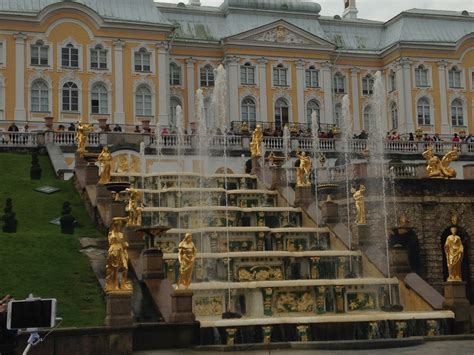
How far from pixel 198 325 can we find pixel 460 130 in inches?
2266

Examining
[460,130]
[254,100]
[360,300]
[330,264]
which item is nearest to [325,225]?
[330,264]

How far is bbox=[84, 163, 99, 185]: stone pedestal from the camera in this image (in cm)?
3325

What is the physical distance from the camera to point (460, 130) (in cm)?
7388

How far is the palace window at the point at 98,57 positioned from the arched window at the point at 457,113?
3122 centimetres

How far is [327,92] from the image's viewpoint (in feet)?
238

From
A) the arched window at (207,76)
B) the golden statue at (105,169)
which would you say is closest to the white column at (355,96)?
the arched window at (207,76)

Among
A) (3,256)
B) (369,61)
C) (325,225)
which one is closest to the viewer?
(3,256)

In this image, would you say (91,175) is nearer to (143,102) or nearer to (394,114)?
(143,102)

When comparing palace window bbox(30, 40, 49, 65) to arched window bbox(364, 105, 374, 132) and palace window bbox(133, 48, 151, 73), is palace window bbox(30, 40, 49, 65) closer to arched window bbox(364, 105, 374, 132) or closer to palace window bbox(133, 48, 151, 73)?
palace window bbox(133, 48, 151, 73)

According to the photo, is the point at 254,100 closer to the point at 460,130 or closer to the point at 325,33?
the point at 325,33

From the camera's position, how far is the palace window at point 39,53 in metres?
62.5

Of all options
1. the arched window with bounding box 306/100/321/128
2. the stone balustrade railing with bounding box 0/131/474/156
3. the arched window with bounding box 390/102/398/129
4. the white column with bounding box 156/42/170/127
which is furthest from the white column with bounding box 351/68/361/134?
the stone balustrade railing with bounding box 0/131/474/156

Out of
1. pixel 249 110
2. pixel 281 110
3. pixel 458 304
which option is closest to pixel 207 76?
pixel 249 110

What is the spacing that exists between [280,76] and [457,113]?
54.1 feet
